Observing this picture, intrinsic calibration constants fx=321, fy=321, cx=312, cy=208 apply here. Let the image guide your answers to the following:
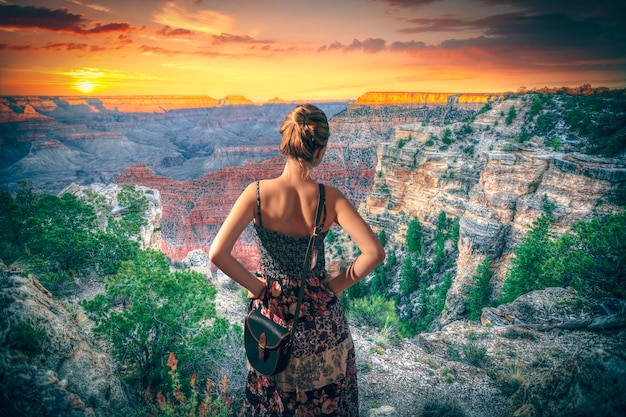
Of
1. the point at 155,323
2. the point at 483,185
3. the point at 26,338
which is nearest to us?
the point at 26,338

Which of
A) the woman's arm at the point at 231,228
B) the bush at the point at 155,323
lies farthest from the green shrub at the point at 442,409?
the woman's arm at the point at 231,228

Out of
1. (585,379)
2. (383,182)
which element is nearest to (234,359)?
(585,379)

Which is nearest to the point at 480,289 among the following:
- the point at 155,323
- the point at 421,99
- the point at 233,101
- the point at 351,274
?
the point at 155,323

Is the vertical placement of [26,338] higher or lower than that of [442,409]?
higher

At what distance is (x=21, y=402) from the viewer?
1.93 m

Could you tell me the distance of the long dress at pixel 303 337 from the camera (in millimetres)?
1812

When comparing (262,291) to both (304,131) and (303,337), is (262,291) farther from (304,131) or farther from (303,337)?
(304,131)

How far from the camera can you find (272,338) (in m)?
1.73

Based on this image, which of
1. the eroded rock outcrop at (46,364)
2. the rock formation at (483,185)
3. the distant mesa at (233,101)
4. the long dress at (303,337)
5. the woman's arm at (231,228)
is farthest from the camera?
the distant mesa at (233,101)

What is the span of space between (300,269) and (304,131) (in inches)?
30.4

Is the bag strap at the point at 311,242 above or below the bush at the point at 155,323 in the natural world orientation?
above

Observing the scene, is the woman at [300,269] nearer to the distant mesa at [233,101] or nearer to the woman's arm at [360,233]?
the woman's arm at [360,233]

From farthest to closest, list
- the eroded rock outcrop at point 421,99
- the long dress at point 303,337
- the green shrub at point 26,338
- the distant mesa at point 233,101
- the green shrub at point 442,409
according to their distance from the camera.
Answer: the distant mesa at point 233,101 → the eroded rock outcrop at point 421,99 → the green shrub at point 442,409 → the green shrub at point 26,338 → the long dress at point 303,337

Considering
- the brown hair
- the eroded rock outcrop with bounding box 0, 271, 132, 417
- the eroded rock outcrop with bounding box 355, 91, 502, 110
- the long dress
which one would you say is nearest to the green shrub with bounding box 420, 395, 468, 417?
the long dress
